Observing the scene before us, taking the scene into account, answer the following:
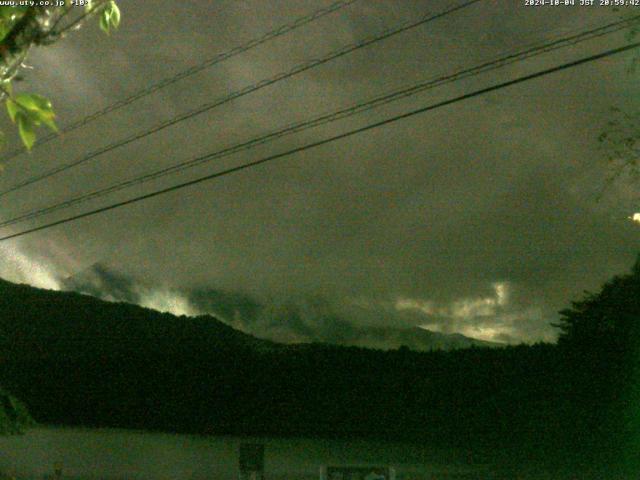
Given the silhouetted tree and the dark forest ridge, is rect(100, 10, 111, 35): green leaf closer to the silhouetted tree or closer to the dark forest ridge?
the dark forest ridge

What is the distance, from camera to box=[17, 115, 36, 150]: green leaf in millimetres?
2188

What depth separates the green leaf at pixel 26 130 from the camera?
7.18ft

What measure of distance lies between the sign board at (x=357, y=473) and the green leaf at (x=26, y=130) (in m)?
4.21

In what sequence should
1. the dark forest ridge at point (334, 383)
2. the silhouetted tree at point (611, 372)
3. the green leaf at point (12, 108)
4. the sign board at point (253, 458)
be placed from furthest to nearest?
the dark forest ridge at point (334, 383)
the silhouetted tree at point (611, 372)
the sign board at point (253, 458)
the green leaf at point (12, 108)

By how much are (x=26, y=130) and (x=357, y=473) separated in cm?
428

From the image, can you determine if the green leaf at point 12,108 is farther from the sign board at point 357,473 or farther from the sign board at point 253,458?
the sign board at point 253,458

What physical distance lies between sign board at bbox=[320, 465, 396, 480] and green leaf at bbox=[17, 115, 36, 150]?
4.21m

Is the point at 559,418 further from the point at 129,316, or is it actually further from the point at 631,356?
the point at 129,316

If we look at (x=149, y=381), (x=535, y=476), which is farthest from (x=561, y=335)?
(x=149, y=381)

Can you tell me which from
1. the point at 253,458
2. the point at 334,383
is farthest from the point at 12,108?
the point at 334,383

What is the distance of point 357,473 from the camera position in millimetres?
5762

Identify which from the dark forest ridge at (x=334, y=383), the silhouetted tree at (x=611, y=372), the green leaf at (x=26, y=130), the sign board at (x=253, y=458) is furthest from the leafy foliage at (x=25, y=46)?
the silhouetted tree at (x=611, y=372)

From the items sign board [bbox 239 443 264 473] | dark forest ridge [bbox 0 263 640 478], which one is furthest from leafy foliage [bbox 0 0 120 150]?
dark forest ridge [bbox 0 263 640 478]

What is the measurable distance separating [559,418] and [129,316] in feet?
82.5
